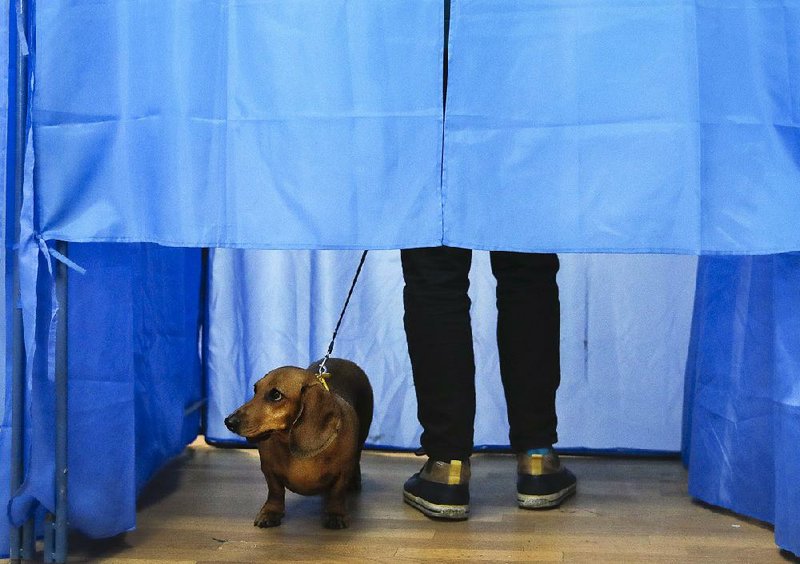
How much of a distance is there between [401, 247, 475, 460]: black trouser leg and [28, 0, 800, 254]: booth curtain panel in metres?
0.27

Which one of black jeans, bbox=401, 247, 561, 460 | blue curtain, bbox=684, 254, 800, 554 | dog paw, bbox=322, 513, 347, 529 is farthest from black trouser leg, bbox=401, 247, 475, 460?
blue curtain, bbox=684, 254, 800, 554

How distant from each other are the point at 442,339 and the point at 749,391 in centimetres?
56

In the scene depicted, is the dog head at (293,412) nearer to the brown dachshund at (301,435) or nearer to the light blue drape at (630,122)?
the brown dachshund at (301,435)

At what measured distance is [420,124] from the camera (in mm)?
1645

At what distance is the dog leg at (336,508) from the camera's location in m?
1.94

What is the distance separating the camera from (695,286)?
94.8 inches

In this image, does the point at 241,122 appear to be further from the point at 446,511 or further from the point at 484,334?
the point at 484,334

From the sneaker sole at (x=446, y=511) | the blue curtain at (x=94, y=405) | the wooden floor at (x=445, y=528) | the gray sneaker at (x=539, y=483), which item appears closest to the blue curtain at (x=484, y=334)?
the wooden floor at (x=445, y=528)

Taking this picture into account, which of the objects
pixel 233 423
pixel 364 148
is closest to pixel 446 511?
pixel 233 423

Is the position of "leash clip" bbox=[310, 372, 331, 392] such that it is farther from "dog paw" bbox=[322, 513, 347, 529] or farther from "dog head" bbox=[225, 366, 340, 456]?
"dog paw" bbox=[322, 513, 347, 529]

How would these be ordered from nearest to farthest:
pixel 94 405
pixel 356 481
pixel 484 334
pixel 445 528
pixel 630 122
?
pixel 630 122
pixel 94 405
pixel 445 528
pixel 356 481
pixel 484 334

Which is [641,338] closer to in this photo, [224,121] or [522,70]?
[522,70]

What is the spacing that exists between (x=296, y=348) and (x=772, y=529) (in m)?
1.10

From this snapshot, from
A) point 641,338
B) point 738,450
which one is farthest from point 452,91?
point 641,338
